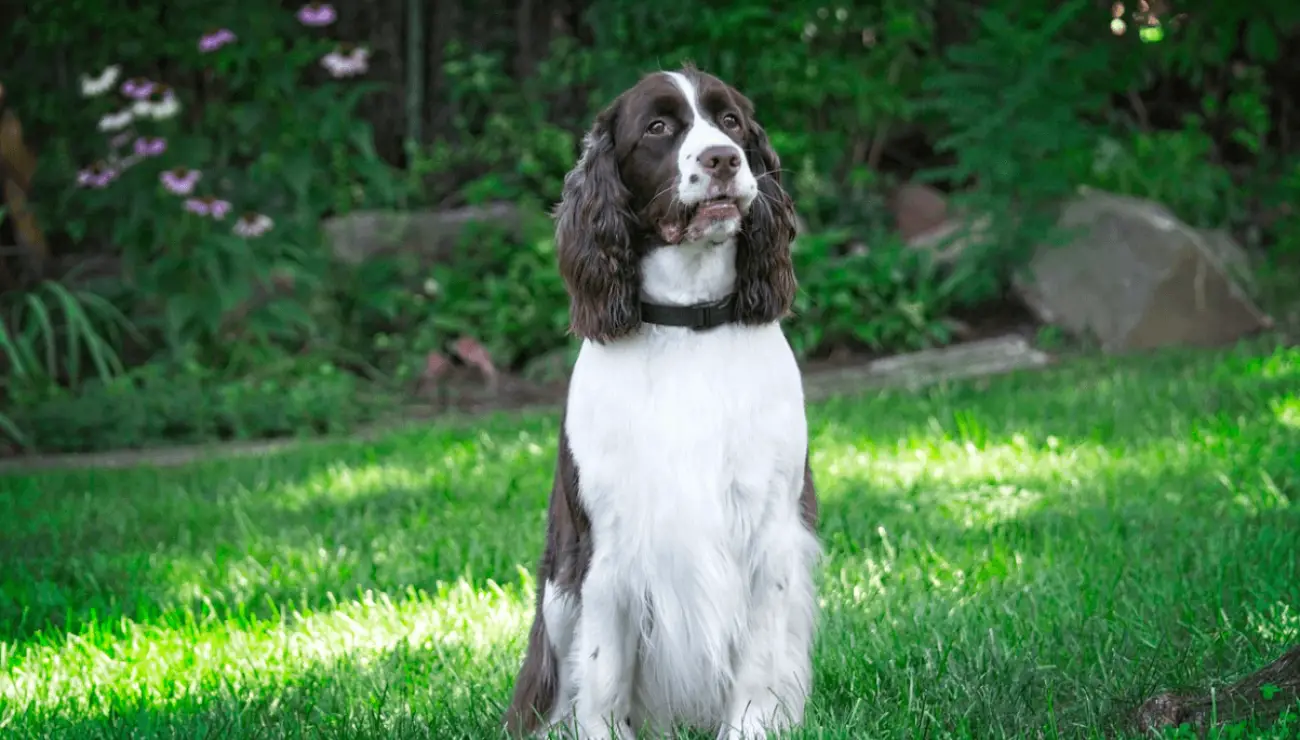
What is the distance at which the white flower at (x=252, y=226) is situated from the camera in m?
8.12

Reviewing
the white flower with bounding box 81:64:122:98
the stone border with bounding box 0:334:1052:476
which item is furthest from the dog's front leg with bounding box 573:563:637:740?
the white flower with bounding box 81:64:122:98

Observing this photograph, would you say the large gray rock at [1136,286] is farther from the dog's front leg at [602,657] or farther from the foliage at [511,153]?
the dog's front leg at [602,657]

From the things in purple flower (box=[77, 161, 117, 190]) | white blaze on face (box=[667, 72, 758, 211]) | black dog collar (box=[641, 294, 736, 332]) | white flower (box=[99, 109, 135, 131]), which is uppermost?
→ white blaze on face (box=[667, 72, 758, 211])

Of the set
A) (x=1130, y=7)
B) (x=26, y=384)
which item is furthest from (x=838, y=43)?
(x=26, y=384)

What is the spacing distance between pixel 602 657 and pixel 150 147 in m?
5.96

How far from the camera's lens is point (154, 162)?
819cm

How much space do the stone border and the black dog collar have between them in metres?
3.97

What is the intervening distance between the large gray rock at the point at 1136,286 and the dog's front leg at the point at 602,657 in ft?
19.1

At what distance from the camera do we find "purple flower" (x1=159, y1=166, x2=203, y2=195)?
7.87m

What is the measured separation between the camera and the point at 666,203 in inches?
120

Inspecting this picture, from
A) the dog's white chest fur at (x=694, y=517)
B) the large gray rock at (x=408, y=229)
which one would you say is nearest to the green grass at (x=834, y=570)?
the dog's white chest fur at (x=694, y=517)

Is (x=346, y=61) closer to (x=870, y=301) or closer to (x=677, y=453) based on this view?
(x=870, y=301)

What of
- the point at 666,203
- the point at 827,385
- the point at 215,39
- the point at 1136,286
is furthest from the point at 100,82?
the point at 666,203

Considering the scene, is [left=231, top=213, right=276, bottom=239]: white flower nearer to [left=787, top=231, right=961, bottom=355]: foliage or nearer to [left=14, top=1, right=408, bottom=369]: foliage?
[left=14, top=1, right=408, bottom=369]: foliage
